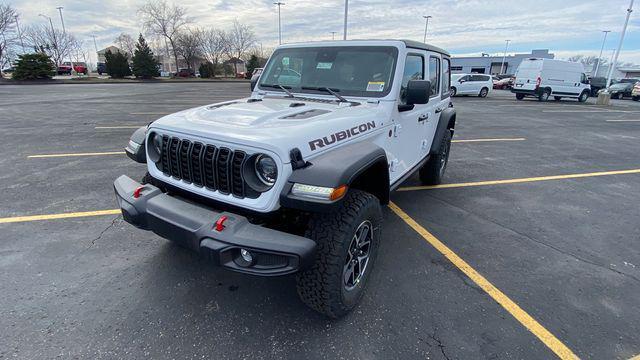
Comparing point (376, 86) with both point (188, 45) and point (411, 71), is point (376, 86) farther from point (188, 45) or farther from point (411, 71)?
point (188, 45)

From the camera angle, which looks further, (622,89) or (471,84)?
(622,89)

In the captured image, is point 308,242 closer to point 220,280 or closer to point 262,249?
point 262,249

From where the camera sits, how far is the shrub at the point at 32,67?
30672 millimetres

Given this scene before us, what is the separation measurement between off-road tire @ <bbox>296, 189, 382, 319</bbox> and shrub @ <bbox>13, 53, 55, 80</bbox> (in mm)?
40058

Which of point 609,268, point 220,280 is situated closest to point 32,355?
point 220,280

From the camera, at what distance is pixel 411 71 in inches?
143

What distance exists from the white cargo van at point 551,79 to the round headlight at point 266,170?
25.1 metres

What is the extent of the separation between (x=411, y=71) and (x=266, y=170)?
225 centimetres

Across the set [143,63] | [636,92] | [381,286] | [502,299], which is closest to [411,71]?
[381,286]

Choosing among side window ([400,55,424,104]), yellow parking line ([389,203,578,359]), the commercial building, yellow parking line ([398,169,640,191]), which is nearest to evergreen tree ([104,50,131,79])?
yellow parking line ([398,169,640,191])

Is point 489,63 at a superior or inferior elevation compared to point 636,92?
superior

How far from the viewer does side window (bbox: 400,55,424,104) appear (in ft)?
11.1

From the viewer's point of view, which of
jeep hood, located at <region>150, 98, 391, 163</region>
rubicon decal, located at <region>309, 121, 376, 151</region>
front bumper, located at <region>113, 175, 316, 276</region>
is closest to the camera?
front bumper, located at <region>113, 175, 316, 276</region>

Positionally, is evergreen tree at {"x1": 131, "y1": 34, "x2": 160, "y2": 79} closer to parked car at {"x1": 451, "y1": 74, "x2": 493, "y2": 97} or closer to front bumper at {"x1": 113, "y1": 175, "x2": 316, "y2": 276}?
parked car at {"x1": 451, "y1": 74, "x2": 493, "y2": 97}
